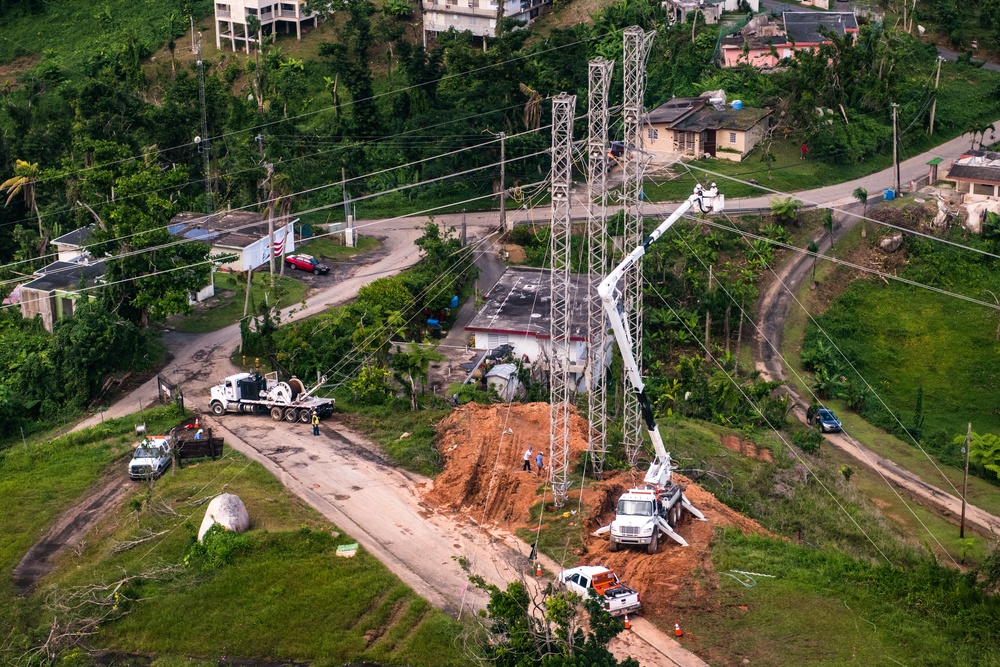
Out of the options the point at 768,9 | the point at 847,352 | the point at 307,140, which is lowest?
the point at 847,352

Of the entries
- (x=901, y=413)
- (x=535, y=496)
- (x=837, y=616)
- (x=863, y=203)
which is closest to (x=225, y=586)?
(x=535, y=496)

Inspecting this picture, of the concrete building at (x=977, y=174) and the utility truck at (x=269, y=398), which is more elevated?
the concrete building at (x=977, y=174)

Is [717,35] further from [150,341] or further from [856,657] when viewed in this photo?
[856,657]

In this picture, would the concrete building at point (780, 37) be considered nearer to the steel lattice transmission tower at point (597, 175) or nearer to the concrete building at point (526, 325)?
the concrete building at point (526, 325)

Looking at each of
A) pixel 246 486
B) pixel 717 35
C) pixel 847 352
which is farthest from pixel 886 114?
pixel 246 486

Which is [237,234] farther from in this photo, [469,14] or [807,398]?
[469,14]

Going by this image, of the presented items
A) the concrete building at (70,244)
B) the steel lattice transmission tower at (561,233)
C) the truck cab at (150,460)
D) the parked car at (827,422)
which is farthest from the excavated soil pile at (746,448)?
the concrete building at (70,244)
